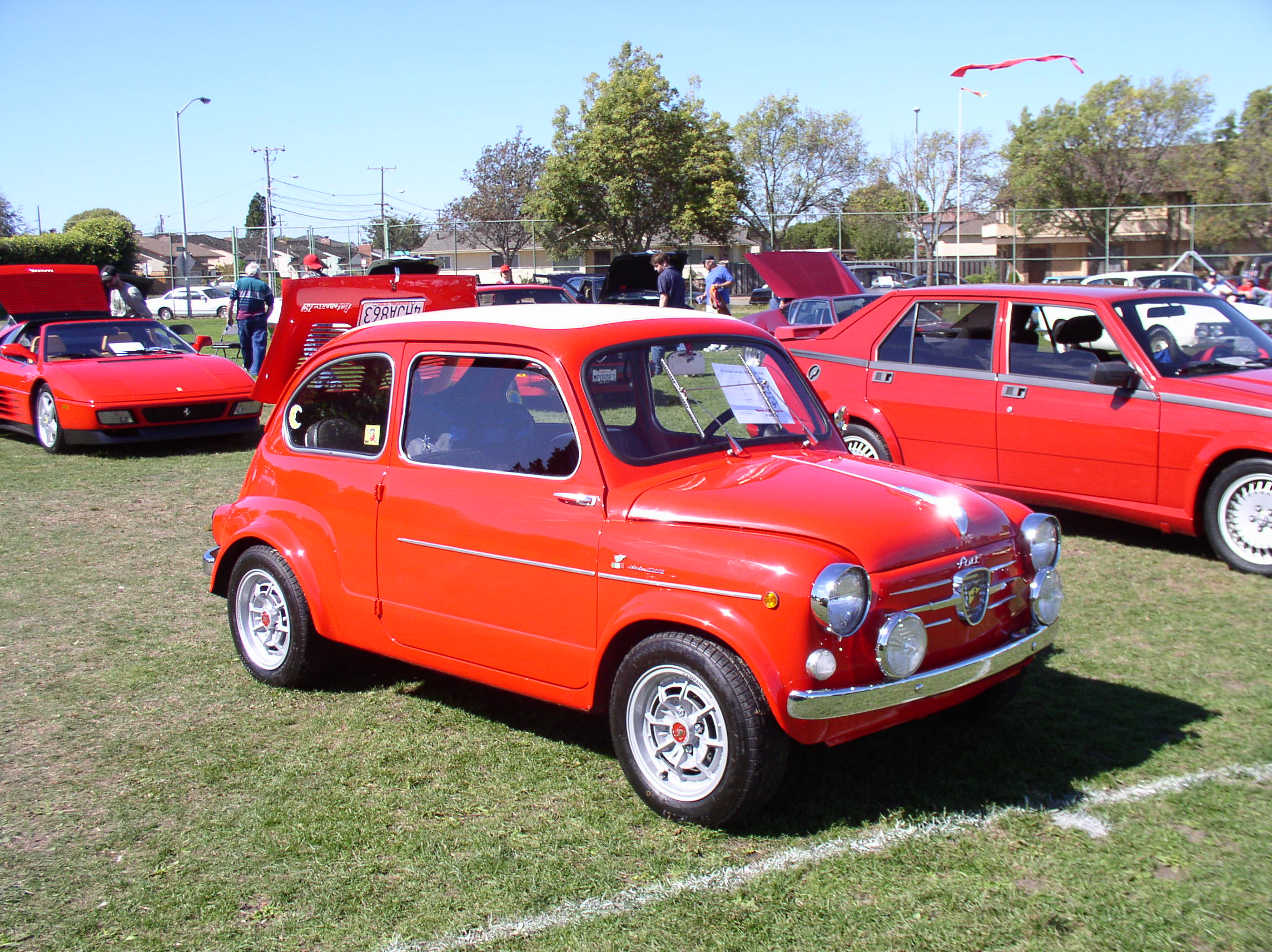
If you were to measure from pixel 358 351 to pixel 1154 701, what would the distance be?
3866 millimetres

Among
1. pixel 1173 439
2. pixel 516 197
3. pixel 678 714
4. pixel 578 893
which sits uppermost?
pixel 516 197

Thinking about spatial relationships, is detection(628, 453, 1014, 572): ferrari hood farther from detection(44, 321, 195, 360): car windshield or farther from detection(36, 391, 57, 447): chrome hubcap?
detection(44, 321, 195, 360): car windshield

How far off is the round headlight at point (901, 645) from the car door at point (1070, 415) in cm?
414

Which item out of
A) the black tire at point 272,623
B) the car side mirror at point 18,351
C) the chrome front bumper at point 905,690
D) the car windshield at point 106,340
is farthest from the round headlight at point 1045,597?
the car side mirror at point 18,351

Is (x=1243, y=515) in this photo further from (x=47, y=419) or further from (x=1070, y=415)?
(x=47, y=419)

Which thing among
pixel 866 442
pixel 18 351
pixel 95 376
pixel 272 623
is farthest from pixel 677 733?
pixel 18 351

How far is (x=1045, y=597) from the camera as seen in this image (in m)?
3.97

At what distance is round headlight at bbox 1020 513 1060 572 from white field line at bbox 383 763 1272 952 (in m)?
0.85

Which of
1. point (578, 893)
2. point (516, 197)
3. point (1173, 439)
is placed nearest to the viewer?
point (578, 893)

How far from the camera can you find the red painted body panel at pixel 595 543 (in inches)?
134

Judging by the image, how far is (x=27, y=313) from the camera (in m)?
12.7

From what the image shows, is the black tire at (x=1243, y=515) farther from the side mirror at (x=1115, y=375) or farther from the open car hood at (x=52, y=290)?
the open car hood at (x=52, y=290)

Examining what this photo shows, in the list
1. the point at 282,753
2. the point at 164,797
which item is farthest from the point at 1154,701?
the point at 164,797

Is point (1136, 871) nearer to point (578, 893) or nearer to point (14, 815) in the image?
point (578, 893)
